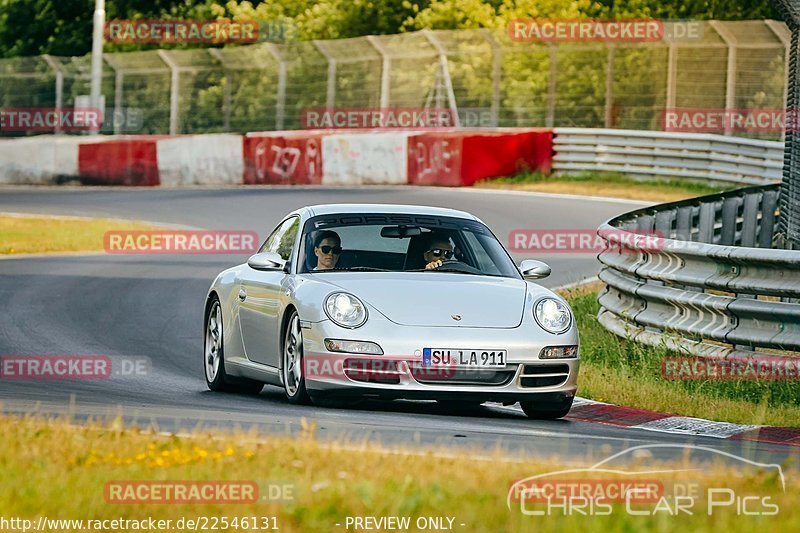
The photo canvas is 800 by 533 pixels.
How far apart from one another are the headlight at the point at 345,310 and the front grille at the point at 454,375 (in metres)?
0.45

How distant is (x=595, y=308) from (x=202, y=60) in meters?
25.8

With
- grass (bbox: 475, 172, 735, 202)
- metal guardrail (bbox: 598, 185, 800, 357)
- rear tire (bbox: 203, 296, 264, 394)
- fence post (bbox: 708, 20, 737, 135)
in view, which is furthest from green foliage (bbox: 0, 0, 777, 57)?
rear tire (bbox: 203, 296, 264, 394)

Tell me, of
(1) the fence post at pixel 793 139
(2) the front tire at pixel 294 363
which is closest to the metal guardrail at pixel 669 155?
(1) the fence post at pixel 793 139

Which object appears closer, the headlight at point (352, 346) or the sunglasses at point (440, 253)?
the headlight at point (352, 346)

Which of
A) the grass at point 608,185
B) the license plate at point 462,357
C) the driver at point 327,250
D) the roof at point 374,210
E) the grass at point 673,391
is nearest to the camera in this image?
the license plate at point 462,357

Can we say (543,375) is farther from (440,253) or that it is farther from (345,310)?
(440,253)

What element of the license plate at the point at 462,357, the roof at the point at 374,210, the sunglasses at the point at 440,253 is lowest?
the license plate at the point at 462,357

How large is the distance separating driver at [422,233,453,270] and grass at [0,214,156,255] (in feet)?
44.9

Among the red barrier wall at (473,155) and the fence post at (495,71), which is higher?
the fence post at (495,71)

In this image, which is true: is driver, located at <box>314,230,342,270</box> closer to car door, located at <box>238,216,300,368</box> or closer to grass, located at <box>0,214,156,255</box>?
car door, located at <box>238,216,300,368</box>

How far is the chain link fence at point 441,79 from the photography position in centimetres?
Answer: 3150

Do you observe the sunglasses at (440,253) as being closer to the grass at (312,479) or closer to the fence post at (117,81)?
the grass at (312,479)

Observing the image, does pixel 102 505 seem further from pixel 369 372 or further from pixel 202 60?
pixel 202 60

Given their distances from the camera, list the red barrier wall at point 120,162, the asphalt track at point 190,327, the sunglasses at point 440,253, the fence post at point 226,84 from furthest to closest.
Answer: the fence post at point 226,84, the red barrier wall at point 120,162, the sunglasses at point 440,253, the asphalt track at point 190,327
